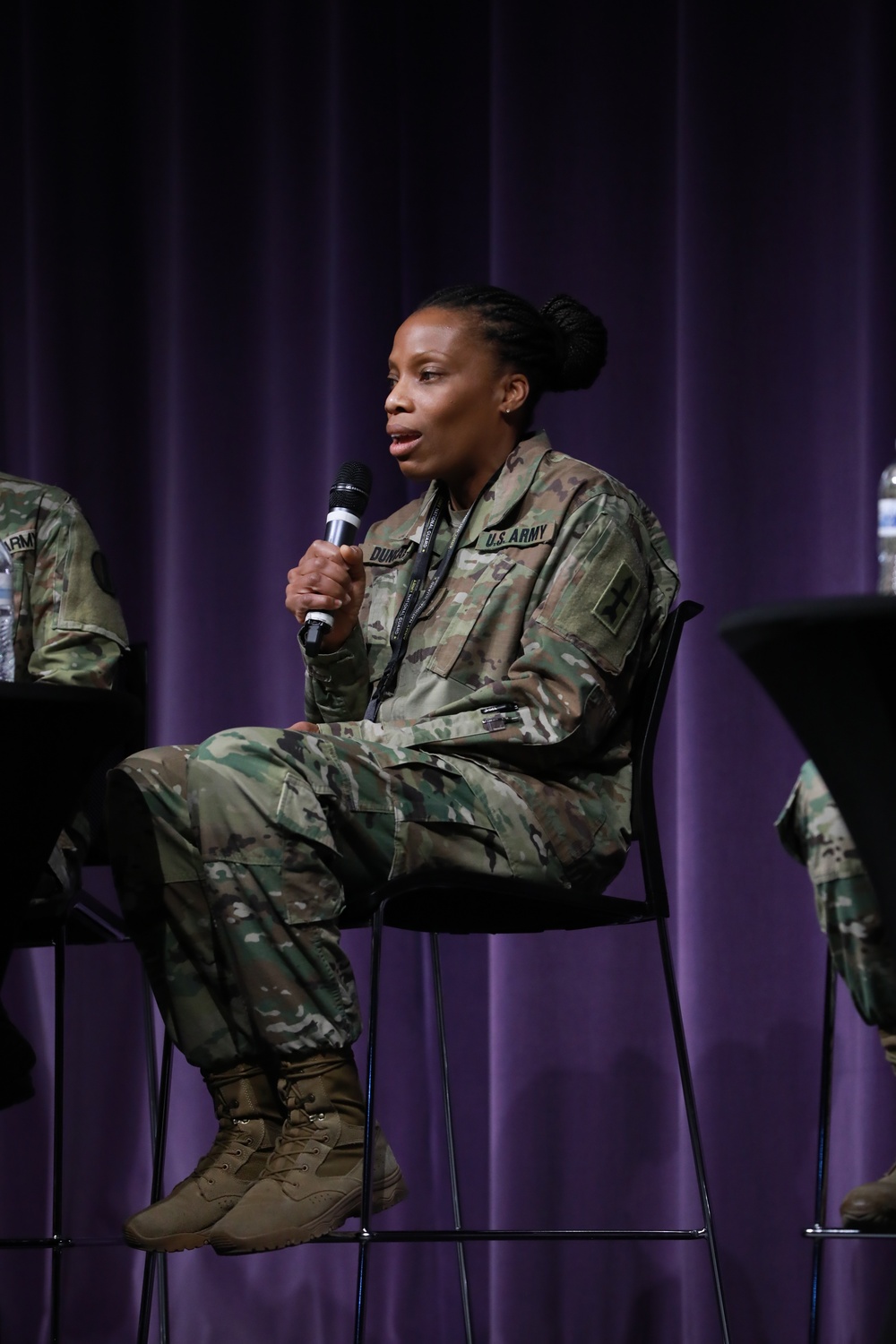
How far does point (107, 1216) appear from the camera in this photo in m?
2.76

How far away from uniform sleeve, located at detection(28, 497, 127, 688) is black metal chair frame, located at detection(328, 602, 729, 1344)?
0.63 metres

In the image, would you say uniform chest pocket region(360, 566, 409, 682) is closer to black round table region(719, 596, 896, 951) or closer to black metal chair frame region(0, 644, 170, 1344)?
black metal chair frame region(0, 644, 170, 1344)

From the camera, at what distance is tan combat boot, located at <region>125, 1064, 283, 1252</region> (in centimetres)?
156

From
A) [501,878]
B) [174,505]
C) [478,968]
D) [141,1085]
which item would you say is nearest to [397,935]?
[478,968]

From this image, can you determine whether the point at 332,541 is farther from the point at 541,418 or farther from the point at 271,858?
the point at 541,418

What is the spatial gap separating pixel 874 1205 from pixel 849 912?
264mm

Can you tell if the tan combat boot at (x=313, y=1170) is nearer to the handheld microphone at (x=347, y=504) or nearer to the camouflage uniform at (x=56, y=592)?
the handheld microphone at (x=347, y=504)

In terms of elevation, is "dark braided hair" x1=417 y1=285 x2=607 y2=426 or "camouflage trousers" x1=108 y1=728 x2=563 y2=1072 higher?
"dark braided hair" x1=417 y1=285 x2=607 y2=426

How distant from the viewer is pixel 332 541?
1.94 m

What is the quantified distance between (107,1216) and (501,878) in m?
1.45

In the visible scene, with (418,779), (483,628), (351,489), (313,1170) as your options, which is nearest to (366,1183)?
(313,1170)

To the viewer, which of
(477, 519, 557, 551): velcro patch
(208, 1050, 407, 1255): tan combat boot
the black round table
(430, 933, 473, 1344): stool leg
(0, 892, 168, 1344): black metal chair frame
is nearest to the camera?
the black round table

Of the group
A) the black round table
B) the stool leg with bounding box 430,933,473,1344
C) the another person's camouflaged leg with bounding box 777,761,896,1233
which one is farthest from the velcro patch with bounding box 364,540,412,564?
the black round table

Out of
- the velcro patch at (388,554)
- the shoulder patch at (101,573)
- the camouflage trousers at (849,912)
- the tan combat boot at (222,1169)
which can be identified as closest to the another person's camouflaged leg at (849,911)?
the camouflage trousers at (849,912)
